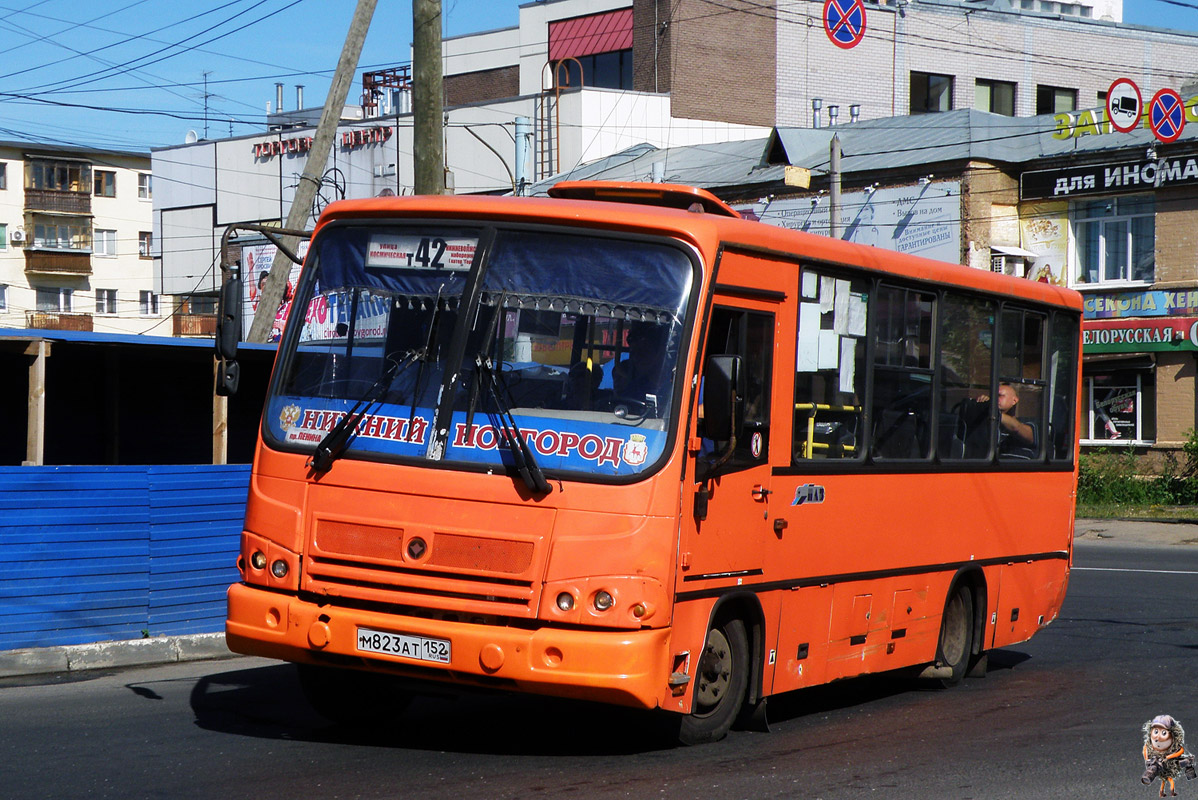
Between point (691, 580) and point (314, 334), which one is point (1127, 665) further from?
point (314, 334)

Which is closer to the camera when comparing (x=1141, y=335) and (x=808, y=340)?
(x=808, y=340)

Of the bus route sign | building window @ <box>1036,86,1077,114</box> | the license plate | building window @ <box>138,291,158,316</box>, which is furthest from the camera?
building window @ <box>138,291,158,316</box>

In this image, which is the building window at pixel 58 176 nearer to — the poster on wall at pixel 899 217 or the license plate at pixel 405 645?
the poster on wall at pixel 899 217

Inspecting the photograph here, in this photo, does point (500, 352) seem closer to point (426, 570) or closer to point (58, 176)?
point (426, 570)

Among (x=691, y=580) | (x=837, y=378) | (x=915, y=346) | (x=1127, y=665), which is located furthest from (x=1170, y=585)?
(x=691, y=580)

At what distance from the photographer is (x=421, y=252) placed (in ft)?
24.6


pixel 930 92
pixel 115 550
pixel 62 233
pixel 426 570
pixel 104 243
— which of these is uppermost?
pixel 930 92

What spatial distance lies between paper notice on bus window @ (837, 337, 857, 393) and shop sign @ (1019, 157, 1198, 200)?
80.4ft

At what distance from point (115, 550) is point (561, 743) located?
4.69m

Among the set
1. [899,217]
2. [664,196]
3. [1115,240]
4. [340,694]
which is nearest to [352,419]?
[340,694]

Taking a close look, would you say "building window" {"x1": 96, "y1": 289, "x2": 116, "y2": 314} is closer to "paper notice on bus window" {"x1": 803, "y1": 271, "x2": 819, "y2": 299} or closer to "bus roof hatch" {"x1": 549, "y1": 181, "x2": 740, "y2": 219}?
"bus roof hatch" {"x1": 549, "y1": 181, "x2": 740, "y2": 219}

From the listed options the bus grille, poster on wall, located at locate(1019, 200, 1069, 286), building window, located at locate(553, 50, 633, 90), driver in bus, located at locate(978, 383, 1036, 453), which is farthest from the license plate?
building window, located at locate(553, 50, 633, 90)

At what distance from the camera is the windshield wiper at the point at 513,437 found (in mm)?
6883

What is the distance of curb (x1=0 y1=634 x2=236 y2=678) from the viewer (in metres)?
10.2
